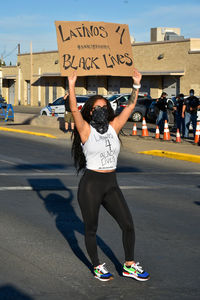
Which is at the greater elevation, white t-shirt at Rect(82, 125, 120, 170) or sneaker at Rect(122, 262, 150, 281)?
white t-shirt at Rect(82, 125, 120, 170)

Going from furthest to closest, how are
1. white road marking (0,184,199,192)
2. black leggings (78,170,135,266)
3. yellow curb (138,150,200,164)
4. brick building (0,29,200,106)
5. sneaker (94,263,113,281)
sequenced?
brick building (0,29,200,106)
yellow curb (138,150,200,164)
white road marking (0,184,199,192)
sneaker (94,263,113,281)
black leggings (78,170,135,266)

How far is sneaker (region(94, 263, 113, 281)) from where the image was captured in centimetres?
554

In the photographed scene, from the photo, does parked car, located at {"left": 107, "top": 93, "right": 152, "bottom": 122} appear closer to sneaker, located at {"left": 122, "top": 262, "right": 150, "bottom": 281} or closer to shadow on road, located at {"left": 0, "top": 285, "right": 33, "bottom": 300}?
sneaker, located at {"left": 122, "top": 262, "right": 150, "bottom": 281}

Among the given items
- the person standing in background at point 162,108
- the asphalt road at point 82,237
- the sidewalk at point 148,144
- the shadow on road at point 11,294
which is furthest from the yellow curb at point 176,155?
the shadow on road at point 11,294

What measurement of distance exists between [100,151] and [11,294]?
1.58 meters

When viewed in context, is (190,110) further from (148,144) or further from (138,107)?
(138,107)

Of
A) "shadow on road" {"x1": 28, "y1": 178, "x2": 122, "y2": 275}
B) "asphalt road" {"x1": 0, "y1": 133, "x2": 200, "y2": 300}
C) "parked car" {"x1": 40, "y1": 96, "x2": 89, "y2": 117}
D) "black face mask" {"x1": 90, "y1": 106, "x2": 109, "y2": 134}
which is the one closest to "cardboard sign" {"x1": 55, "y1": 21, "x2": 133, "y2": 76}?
"parked car" {"x1": 40, "y1": 96, "x2": 89, "y2": 117}

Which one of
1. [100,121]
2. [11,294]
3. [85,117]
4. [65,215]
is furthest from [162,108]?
[11,294]

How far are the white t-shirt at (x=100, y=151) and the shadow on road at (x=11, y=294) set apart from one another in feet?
4.41

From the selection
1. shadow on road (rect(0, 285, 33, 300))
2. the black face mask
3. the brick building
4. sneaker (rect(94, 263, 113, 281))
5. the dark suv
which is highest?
the brick building

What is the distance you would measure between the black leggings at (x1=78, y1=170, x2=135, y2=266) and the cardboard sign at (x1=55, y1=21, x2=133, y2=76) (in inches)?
694

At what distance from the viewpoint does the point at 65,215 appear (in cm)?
872

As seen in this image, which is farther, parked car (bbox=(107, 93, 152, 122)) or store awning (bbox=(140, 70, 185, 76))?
store awning (bbox=(140, 70, 185, 76))

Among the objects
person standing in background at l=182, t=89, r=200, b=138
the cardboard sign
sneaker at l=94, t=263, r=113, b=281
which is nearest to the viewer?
sneaker at l=94, t=263, r=113, b=281
